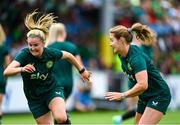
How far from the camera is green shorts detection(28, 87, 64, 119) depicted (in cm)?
1090

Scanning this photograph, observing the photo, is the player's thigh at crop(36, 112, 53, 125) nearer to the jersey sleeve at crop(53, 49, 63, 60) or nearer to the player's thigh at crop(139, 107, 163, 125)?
the jersey sleeve at crop(53, 49, 63, 60)

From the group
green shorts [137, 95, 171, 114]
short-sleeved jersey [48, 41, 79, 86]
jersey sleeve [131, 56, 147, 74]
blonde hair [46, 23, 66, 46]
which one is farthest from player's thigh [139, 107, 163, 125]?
blonde hair [46, 23, 66, 46]

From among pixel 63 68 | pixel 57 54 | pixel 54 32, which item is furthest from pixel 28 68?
pixel 54 32

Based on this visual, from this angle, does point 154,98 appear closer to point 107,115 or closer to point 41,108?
point 41,108

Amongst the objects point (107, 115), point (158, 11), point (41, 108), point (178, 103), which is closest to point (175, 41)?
point (158, 11)

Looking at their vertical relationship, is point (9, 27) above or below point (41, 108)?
above

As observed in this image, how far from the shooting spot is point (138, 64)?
9.84m

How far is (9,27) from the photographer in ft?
68.5

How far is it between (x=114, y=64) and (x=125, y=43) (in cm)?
1201

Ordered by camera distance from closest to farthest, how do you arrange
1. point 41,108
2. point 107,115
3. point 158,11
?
1. point 41,108
2. point 107,115
3. point 158,11

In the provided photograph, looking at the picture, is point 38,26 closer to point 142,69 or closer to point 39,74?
point 39,74

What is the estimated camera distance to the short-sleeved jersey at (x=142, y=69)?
9875mm

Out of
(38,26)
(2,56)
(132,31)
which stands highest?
(38,26)

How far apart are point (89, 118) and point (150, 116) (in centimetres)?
831
